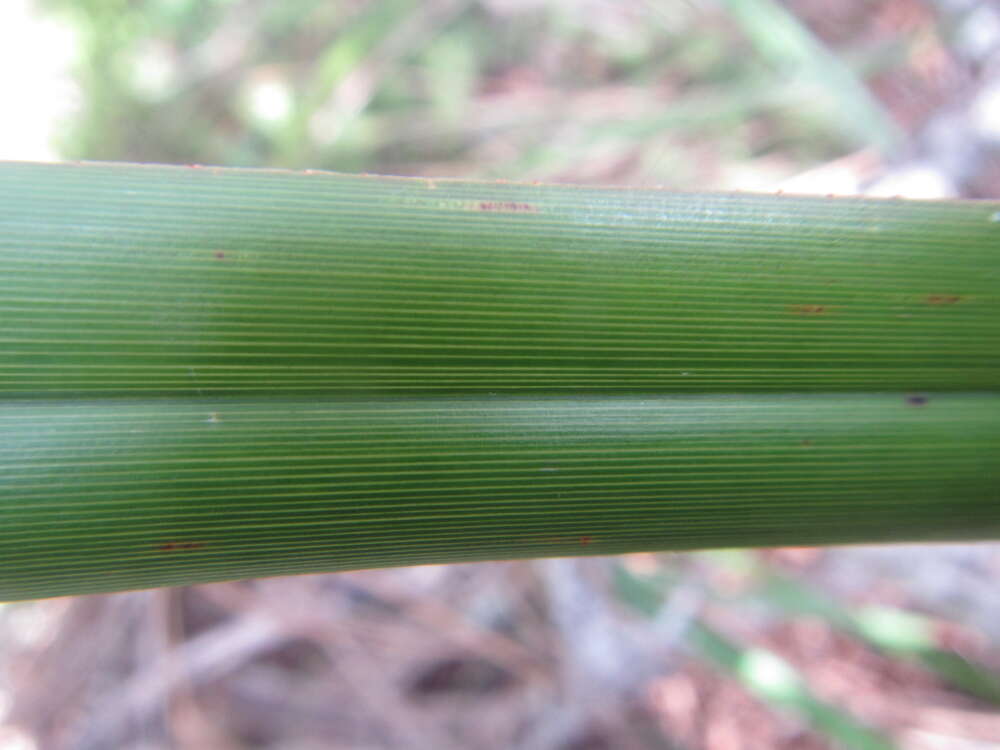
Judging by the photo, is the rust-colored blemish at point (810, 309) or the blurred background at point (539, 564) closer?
the rust-colored blemish at point (810, 309)

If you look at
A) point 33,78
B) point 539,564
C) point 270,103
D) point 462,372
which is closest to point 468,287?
point 462,372

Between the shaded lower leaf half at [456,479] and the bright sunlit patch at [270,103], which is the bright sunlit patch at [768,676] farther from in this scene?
the bright sunlit patch at [270,103]

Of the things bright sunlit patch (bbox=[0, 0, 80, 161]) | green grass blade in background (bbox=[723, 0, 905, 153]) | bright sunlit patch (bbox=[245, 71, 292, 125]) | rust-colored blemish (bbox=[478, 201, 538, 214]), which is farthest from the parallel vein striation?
bright sunlit patch (bbox=[0, 0, 80, 161])

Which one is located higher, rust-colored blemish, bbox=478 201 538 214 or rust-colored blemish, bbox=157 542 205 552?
rust-colored blemish, bbox=478 201 538 214

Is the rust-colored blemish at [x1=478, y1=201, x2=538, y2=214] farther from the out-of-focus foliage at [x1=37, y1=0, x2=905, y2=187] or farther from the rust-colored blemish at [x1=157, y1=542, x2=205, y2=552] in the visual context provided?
the out-of-focus foliage at [x1=37, y1=0, x2=905, y2=187]

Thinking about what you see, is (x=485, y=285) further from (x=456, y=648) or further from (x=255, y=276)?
(x=456, y=648)

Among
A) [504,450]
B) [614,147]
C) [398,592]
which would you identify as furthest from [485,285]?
[614,147]

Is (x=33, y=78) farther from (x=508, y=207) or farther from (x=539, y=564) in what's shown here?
A: (x=508, y=207)

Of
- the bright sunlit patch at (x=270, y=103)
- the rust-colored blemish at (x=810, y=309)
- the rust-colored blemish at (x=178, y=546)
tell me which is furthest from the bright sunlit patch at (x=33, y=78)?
the rust-colored blemish at (x=810, y=309)
